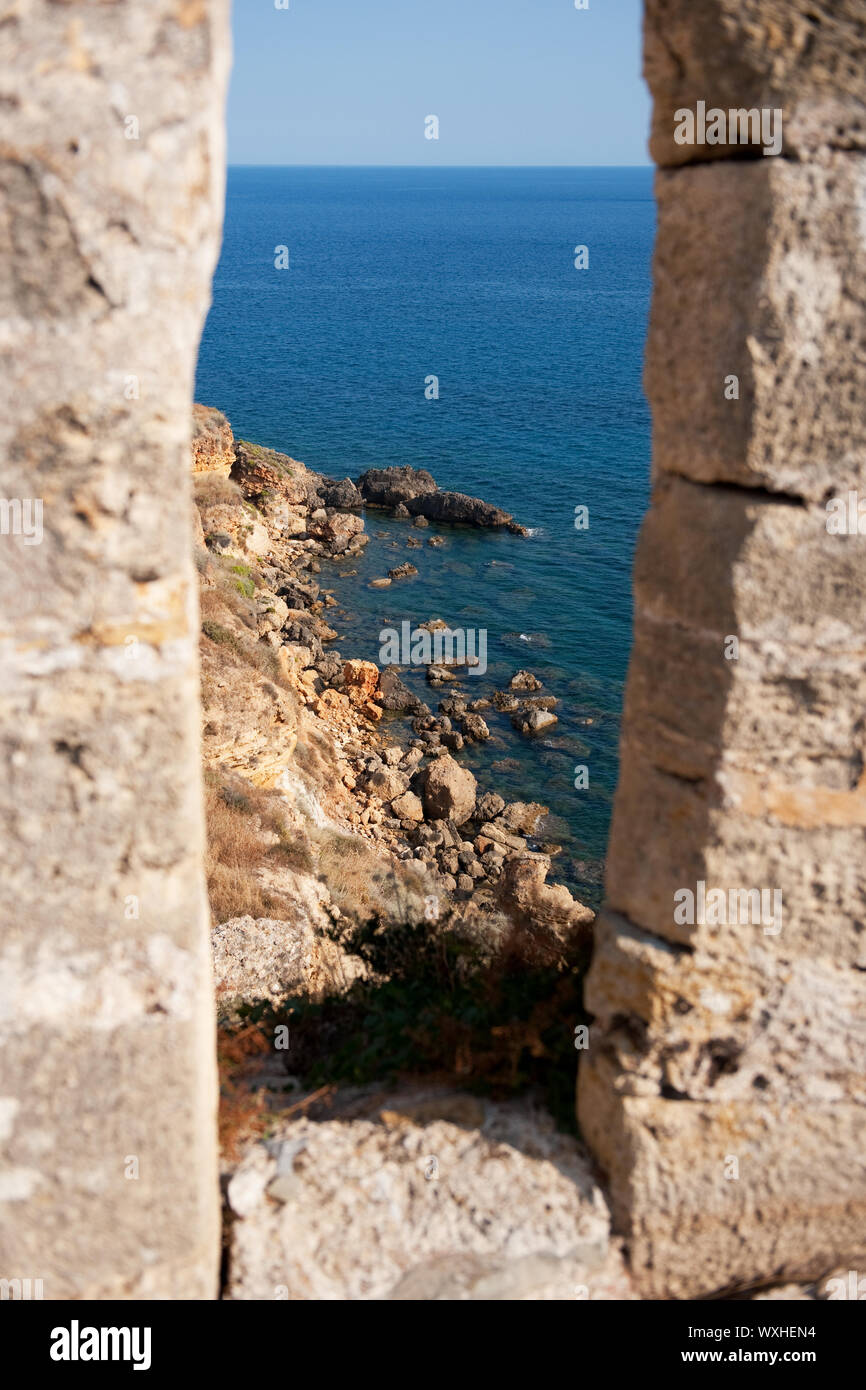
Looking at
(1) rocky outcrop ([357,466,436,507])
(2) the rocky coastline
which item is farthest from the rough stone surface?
(1) rocky outcrop ([357,466,436,507])

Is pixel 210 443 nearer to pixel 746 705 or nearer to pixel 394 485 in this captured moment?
pixel 394 485

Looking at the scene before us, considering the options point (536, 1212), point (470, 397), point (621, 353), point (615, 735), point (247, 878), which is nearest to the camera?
point (536, 1212)

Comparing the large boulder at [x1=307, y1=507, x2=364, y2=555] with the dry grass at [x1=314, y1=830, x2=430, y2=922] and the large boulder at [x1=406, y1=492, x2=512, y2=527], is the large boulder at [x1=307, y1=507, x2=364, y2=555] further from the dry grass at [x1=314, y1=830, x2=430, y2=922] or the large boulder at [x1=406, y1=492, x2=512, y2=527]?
the dry grass at [x1=314, y1=830, x2=430, y2=922]

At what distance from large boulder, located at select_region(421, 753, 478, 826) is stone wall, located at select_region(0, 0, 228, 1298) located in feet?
50.5

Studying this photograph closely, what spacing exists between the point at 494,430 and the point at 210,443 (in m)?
20.0

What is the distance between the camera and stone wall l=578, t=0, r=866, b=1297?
10.9 ft

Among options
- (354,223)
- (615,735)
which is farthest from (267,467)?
(354,223)

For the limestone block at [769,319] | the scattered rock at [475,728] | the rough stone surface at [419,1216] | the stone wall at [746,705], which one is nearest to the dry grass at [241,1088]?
the rough stone surface at [419,1216]

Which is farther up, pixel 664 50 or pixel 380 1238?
pixel 664 50

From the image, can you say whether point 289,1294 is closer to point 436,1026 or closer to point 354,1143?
point 354,1143

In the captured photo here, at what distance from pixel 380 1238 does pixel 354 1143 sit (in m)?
0.41

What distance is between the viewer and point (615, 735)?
22203mm

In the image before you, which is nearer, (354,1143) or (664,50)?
(664,50)

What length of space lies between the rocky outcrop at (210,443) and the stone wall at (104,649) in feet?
83.1
